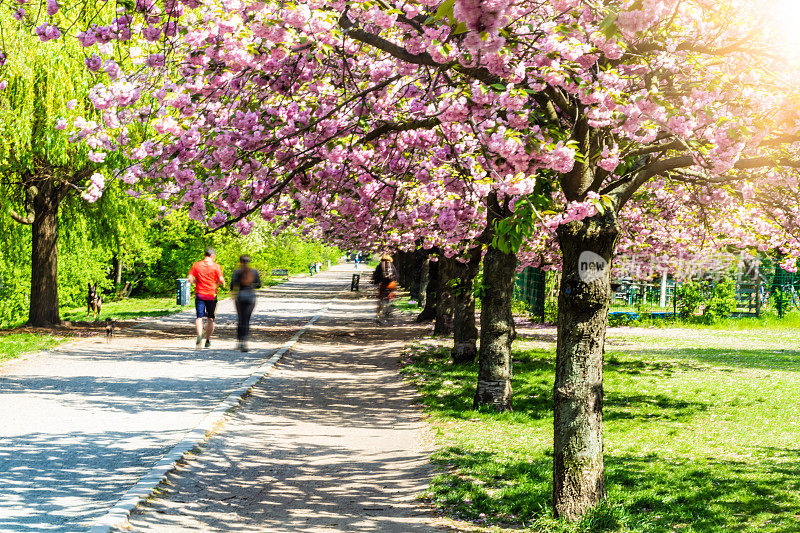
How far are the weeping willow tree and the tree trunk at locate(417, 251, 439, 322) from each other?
12.7 m

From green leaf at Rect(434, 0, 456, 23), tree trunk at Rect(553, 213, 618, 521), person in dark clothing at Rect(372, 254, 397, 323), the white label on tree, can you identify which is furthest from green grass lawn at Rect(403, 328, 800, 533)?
person in dark clothing at Rect(372, 254, 397, 323)

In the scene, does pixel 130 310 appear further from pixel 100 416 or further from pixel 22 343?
pixel 100 416

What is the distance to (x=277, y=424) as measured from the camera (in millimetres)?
10672

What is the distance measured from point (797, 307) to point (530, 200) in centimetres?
2729

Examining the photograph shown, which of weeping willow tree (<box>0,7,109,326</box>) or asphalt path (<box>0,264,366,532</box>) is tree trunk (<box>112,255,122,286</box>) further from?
weeping willow tree (<box>0,7,109,326</box>)

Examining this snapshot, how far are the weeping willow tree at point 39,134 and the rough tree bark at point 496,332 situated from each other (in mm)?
9660

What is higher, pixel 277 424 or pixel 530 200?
pixel 530 200

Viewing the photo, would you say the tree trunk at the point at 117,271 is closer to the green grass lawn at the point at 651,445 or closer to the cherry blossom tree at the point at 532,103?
the green grass lawn at the point at 651,445

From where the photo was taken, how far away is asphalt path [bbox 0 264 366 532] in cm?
657

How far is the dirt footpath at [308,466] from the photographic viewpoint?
6.59 meters

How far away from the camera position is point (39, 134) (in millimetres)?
18031

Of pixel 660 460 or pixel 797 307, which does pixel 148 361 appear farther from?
pixel 797 307

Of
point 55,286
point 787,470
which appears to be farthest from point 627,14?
point 55,286

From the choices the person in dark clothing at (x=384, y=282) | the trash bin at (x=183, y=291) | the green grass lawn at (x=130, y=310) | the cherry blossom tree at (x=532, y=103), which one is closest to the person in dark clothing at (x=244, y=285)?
the cherry blossom tree at (x=532, y=103)
